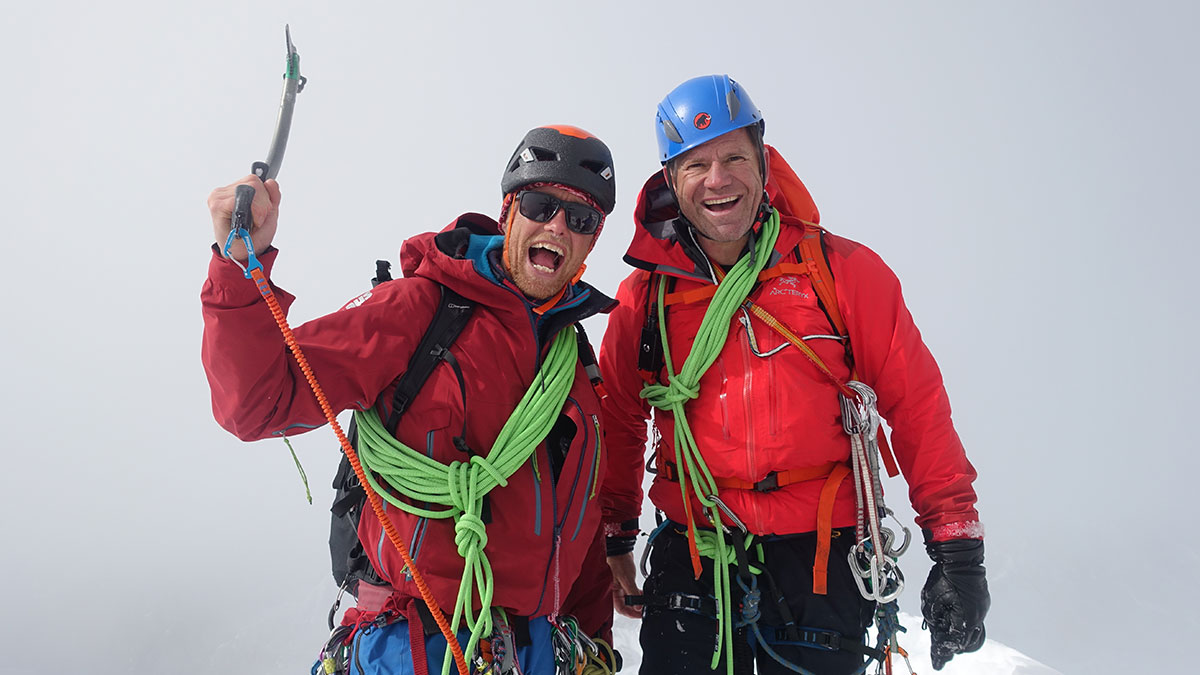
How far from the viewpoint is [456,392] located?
266 cm

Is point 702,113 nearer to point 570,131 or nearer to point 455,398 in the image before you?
point 570,131

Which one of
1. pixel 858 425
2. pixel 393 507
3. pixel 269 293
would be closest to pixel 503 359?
pixel 393 507

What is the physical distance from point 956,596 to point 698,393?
1.43 meters

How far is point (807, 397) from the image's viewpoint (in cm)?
324

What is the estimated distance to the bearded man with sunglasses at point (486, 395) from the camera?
2447 millimetres

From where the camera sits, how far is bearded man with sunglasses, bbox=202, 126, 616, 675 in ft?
8.03

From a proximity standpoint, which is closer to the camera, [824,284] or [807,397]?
[807,397]

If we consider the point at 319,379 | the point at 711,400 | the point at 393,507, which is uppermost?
the point at 319,379

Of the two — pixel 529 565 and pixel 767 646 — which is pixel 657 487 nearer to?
pixel 767 646

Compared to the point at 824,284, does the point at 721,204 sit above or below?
above

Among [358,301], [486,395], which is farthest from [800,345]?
[358,301]

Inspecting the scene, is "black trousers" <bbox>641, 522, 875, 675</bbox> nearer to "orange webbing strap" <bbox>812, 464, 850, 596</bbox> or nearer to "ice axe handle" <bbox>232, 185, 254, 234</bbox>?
"orange webbing strap" <bbox>812, 464, 850, 596</bbox>

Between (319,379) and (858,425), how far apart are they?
2295mm

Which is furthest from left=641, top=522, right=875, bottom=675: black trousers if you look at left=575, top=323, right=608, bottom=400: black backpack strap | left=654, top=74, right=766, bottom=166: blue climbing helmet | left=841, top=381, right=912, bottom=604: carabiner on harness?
left=654, top=74, right=766, bottom=166: blue climbing helmet
